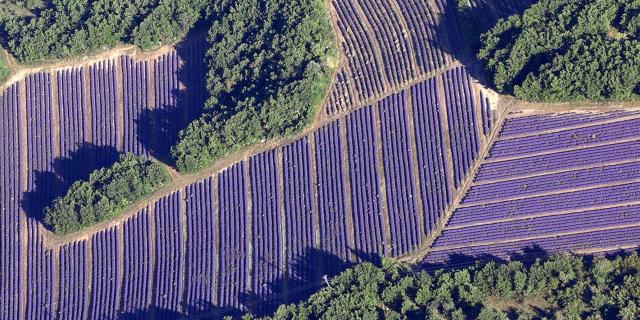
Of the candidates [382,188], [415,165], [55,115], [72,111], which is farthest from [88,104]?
[415,165]

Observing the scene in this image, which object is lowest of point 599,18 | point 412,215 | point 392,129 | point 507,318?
point 507,318

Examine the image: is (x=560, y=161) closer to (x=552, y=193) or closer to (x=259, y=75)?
(x=552, y=193)

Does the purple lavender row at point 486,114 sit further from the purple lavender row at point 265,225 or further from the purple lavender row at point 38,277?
the purple lavender row at point 38,277

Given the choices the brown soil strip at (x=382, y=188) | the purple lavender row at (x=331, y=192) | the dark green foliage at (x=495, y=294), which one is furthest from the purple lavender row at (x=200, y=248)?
the brown soil strip at (x=382, y=188)

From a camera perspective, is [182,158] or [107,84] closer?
[182,158]

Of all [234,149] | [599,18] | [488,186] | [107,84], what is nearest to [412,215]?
[488,186]

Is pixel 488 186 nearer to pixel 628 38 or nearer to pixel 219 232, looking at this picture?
pixel 628 38

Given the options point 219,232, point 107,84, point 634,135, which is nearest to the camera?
point 634,135
